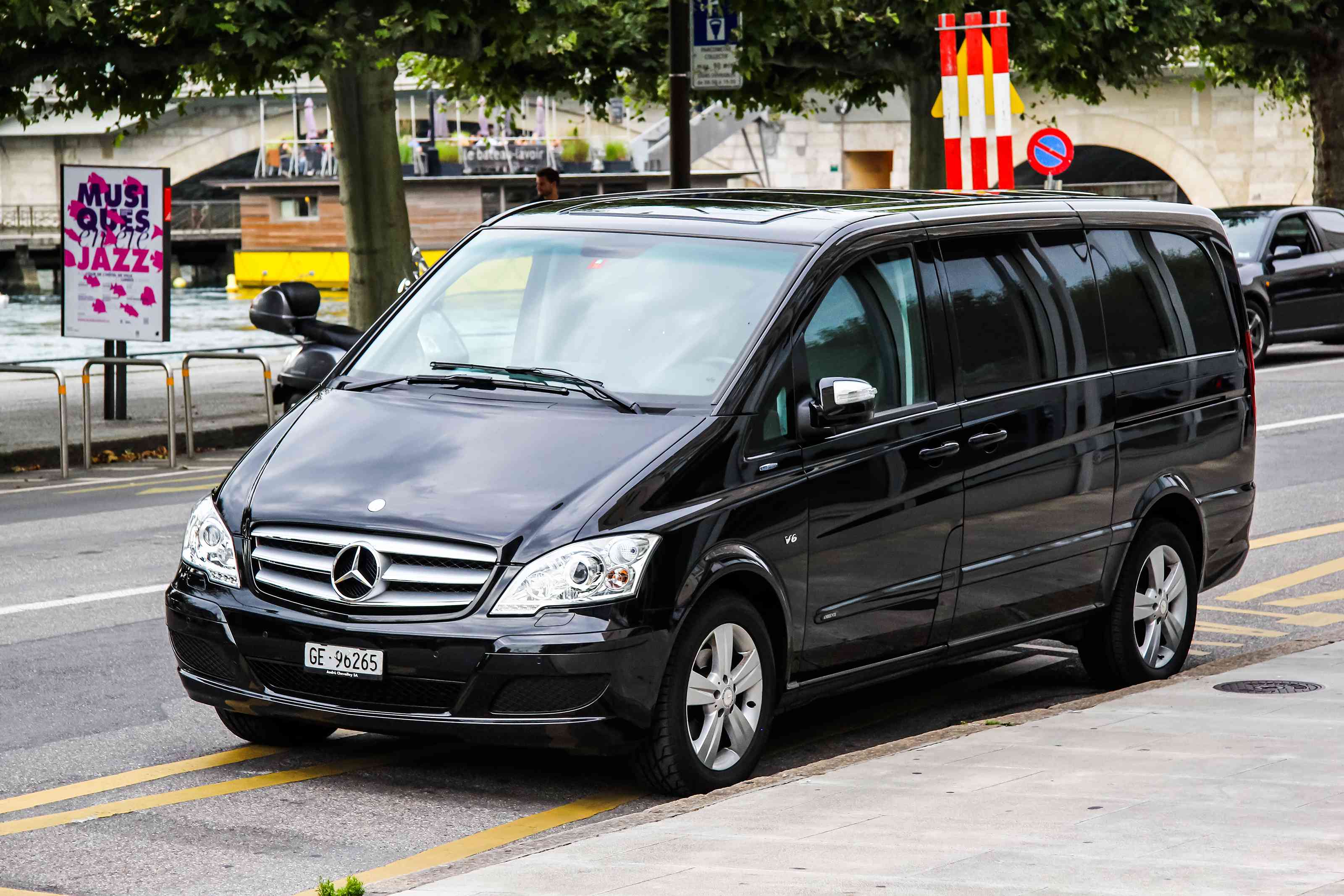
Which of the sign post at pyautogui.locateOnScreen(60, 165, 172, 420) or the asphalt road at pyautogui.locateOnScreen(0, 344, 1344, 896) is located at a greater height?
the sign post at pyautogui.locateOnScreen(60, 165, 172, 420)

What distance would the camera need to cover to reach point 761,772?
6184 mm

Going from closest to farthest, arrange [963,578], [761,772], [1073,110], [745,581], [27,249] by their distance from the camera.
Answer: [745,581] < [761,772] < [963,578] < [1073,110] < [27,249]

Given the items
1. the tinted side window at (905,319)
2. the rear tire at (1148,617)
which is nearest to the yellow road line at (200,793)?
the tinted side window at (905,319)

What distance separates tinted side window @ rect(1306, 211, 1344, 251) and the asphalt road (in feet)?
43.5

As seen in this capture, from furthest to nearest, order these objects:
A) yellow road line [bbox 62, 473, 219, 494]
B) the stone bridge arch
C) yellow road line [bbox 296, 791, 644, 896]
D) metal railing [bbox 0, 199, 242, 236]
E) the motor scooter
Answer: metal railing [bbox 0, 199, 242, 236] < the stone bridge arch < yellow road line [bbox 62, 473, 219, 494] < the motor scooter < yellow road line [bbox 296, 791, 644, 896]

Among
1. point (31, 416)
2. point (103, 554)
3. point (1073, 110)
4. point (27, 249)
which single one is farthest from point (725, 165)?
point (103, 554)

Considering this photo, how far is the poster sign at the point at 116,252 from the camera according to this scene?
17297 millimetres

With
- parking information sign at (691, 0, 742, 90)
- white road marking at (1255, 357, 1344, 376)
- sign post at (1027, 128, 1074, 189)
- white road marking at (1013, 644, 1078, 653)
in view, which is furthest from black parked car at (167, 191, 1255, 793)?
sign post at (1027, 128, 1074, 189)

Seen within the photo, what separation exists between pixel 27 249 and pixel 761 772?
78612mm

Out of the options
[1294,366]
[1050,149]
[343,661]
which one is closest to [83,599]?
[343,661]

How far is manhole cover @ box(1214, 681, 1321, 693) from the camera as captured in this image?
22.8 feet

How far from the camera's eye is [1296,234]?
23.1 meters

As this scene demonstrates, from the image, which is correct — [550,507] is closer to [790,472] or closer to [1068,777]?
[790,472]

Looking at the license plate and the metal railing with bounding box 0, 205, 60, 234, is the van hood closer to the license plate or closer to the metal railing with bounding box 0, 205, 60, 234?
the license plate
